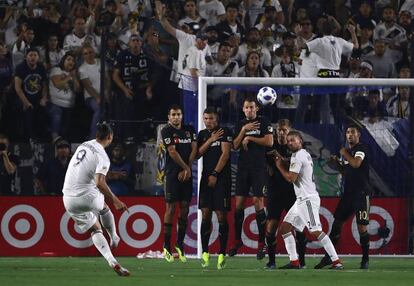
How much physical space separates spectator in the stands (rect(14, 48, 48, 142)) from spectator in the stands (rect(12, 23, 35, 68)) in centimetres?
43

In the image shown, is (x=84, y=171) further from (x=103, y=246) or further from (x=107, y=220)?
(x=103, y=246)

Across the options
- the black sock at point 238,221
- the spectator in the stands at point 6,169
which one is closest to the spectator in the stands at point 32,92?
the spectator in the stands at point 6,169

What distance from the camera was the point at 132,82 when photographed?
65.5 feet

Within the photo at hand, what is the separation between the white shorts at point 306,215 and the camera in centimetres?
1527

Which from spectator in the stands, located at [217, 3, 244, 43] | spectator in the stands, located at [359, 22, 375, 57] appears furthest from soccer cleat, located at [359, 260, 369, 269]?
spectator in the stands, located at [217, 3, 244, 43]

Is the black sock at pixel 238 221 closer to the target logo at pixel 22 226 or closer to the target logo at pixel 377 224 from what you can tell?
the target logo at pixel 377 224

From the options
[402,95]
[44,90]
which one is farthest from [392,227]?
[44,90]

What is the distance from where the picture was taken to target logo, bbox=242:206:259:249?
19000mm

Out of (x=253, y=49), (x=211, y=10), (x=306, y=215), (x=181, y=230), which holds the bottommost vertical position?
(x=181, y=230)

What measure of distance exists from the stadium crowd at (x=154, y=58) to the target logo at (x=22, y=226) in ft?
2.91

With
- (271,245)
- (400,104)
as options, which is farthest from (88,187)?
(400,104)

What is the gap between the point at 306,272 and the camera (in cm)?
1498

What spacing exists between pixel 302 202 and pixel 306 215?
0.58 feet

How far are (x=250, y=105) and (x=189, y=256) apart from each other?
3.34 metres
